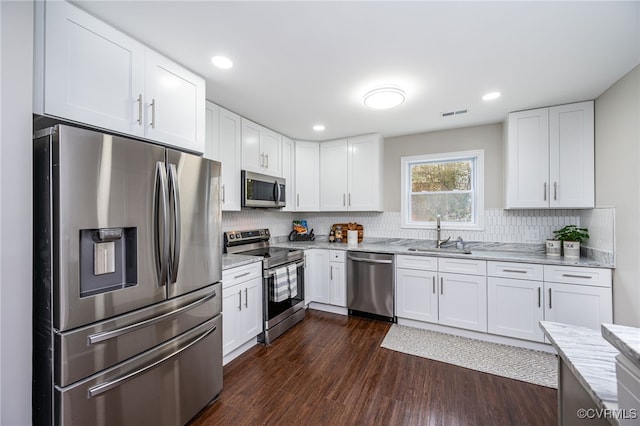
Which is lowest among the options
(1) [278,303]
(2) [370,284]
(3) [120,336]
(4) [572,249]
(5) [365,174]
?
(1) [278,303]

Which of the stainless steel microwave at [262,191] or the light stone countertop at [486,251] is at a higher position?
the stainless steel microwave at [262,191]

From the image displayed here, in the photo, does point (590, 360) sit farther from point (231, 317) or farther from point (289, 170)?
point (289, 170)

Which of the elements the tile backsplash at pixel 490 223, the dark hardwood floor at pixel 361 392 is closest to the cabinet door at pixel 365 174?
the tile backsplash at pixel 490 223

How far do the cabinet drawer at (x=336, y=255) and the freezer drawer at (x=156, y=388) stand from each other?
1896 millimetres

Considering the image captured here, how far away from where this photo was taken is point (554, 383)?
2.08 meters

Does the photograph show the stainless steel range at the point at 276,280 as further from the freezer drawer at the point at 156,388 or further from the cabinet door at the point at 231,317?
the freezer drawer at the point at 156,388

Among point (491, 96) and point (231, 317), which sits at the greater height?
point (491, 96)

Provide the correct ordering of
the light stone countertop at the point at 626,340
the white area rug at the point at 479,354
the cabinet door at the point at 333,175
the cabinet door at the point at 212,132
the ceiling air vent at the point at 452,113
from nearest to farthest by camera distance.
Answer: the light stone countertop at the point at 626,340 < the white area rug at the point at 479,354 < the cabinet door at the point at 212,132 < the ceiling air vent at the point at 452,113 < the cabinet door at the point at 333,175

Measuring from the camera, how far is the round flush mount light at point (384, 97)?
2.31m

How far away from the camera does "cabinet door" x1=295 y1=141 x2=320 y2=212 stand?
406 centimetres

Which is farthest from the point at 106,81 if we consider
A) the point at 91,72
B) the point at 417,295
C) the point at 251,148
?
the point at 417,295

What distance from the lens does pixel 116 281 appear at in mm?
1388

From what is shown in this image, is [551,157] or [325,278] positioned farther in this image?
[325,278]

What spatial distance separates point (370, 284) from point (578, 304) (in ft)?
6.47
